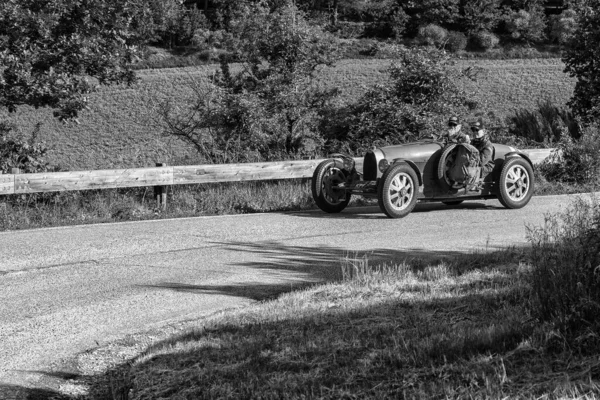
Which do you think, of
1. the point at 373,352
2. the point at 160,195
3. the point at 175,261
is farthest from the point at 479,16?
the point at 373,352

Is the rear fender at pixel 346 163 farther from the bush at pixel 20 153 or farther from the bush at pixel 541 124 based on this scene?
the bush at pixel 541 124

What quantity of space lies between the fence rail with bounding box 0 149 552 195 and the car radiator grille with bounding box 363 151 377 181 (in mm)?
2274

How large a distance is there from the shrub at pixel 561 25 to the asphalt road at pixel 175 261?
1516 inches

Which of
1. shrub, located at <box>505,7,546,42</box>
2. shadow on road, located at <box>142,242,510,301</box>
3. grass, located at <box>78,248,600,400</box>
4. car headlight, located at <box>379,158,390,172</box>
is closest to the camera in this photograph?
grass, located at <box>78,248,600,400</box>

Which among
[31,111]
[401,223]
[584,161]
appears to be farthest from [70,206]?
[31,111]

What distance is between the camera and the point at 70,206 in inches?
577

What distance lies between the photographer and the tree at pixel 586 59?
26.5 m

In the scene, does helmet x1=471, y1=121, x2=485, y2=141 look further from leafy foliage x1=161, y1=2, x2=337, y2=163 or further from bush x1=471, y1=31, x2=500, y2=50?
bush x1=471, y1=31, x2=500, y2=50

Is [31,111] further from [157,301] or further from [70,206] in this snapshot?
[157,301]

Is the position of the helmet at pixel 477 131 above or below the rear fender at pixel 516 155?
above

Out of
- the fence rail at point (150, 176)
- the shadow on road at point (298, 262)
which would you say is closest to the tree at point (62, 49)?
the fence rail at point (150, 176)

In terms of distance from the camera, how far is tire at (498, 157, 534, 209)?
14.6 m

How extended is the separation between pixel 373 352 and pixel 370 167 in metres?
8.43

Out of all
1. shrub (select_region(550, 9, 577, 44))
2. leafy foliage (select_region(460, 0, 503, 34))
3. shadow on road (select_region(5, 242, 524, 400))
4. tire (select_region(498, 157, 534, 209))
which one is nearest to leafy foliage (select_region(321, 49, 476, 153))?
tire (select_region(498, 157, 534, 209))
